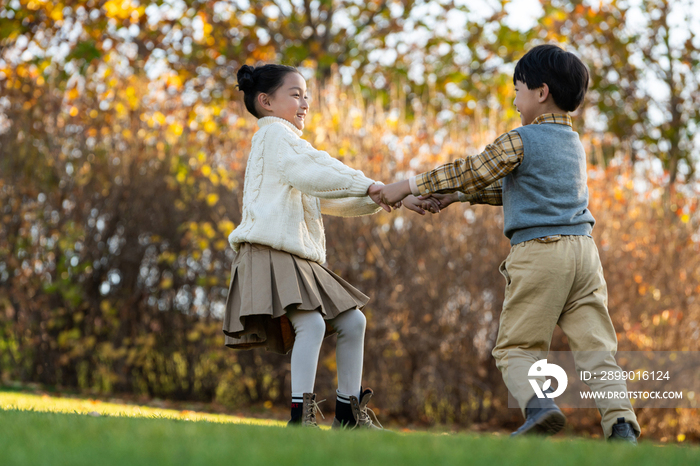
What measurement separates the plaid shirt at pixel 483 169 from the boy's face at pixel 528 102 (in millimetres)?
58

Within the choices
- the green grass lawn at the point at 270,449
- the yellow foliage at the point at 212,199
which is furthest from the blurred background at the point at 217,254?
the green grass lawn at the point at 270,449

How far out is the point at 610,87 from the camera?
12883 mm

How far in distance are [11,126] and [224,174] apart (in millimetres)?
2420

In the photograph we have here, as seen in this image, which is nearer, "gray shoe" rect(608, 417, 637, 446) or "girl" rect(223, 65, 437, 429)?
"gray shoe" rect(608, 417, 637, 446)

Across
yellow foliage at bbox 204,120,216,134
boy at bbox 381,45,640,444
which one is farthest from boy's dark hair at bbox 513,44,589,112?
yellow foliage at bbox 204,120,216,134

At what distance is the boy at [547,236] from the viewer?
3152mm

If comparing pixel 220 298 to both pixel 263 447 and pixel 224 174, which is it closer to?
pixel 224 174

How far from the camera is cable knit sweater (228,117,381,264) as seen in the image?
11.5 ft

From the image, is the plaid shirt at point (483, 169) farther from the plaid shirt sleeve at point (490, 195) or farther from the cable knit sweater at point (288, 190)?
the cable knit sweater at point (288, 190)

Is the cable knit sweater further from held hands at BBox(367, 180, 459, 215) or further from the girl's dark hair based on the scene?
the girl's dark hair

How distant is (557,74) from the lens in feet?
11.1

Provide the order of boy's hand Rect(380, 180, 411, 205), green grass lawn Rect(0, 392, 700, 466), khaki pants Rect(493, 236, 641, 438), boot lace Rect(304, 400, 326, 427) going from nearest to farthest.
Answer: green grass lawn Rect(0, 392, 700, 466) → khaki pants Rect(493, 236, 641, 438) → boot lace Rect(304, 400, 326, 427) → boy's hand Rect(380, 180, 411, 205)

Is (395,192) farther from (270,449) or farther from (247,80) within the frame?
(270,449)

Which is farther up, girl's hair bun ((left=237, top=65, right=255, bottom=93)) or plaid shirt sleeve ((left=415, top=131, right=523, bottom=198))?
girl's hair bun ((left=237, top=65, right=255, bottom=93))
